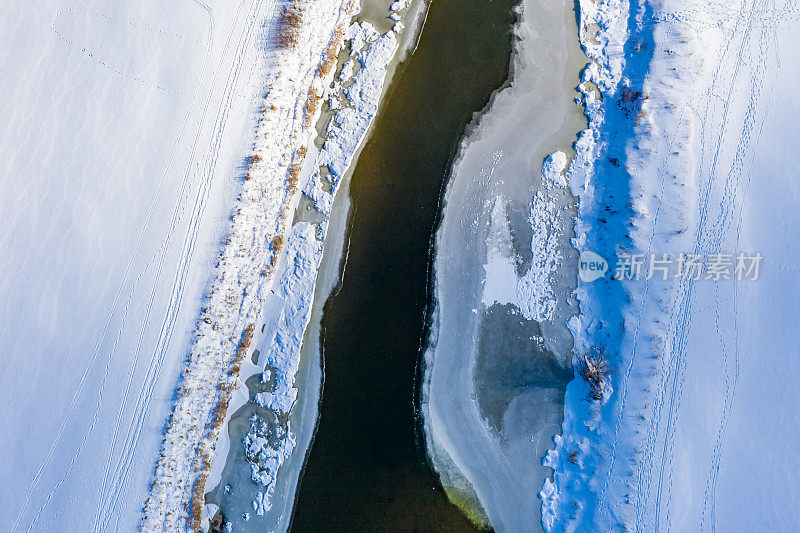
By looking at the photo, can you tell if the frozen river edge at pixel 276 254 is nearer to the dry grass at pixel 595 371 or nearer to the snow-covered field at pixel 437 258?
the snow-covered field at pixel 437 258

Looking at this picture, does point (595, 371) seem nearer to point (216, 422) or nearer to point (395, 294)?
point (395, 294)

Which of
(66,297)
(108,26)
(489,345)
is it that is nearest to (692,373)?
(489,345)

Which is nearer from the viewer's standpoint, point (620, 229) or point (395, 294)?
point (620, 229)

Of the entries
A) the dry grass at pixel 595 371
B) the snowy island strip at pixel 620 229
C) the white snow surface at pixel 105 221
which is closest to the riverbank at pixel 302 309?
the white snow surface at pixel 105 221

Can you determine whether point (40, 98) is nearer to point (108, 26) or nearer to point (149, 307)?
point (108, 26)

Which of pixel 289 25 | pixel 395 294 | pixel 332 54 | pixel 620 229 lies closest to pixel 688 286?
pixel 620 229

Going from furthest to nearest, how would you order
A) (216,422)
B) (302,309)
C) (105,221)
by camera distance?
1. (302,309)
2. (105,221)
3. (216,422)

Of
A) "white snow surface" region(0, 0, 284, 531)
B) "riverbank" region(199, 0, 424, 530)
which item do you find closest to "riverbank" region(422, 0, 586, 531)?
"riverbank" region(199, 0, 424, 530)
